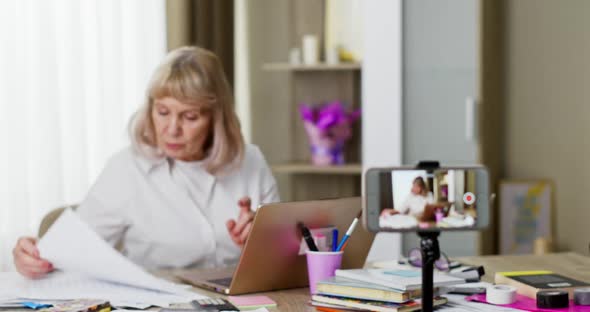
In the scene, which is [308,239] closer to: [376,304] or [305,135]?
[376,304]

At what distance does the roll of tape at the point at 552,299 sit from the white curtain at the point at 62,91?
2041 mm

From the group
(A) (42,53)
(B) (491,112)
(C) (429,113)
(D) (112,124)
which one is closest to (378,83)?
(C) (429,113)

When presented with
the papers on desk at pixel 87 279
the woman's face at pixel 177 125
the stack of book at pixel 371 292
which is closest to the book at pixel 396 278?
the stack of book at pixel 371 292

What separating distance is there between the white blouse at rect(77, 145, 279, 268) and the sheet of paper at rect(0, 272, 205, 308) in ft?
1.37

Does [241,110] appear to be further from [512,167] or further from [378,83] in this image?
[512,167]

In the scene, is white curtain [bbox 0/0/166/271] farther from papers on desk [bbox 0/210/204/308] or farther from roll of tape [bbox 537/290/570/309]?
roll of tape [bbox 537/290/570/309]

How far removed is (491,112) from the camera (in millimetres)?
3682

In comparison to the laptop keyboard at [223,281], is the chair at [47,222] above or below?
above

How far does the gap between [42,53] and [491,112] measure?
1.75 metres

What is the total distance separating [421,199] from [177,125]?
3.81 ft

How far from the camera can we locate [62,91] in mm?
3322

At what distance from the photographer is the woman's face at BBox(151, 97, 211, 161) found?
2.44 metres

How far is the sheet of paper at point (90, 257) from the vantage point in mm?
1879

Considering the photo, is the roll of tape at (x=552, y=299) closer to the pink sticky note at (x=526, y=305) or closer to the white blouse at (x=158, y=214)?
the pink sticky note at (x=526, y=305)
